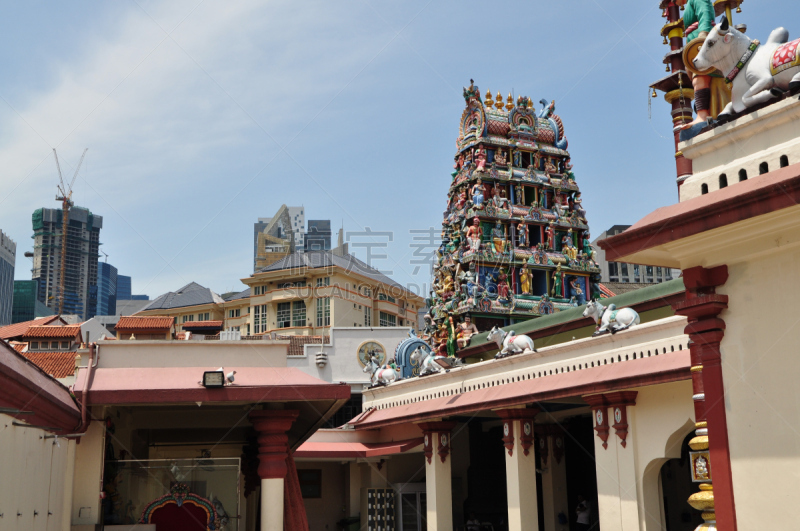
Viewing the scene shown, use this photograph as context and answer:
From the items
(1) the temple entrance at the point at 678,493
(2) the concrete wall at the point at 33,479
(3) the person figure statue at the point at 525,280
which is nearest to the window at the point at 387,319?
(3) the person figure statue at the point at 525,280

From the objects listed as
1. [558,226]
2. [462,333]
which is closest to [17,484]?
[462,333]

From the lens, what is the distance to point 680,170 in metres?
13.2

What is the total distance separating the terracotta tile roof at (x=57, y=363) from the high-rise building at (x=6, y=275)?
7024 cm

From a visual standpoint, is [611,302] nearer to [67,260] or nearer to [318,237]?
[318,237]

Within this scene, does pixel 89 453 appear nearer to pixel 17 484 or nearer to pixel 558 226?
pixel 17 484

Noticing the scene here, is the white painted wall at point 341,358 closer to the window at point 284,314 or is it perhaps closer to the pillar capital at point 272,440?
the window at point 284,314

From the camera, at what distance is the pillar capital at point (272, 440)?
15969 millimetres

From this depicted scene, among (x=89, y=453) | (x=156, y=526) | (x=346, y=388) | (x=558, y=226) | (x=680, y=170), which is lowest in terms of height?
(x=156, y=526)

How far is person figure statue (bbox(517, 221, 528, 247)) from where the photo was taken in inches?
1345

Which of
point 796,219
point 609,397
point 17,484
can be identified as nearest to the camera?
point 796,219

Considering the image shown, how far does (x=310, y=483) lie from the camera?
1273 inches

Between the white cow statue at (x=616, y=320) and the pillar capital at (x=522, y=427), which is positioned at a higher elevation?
the white cow statue at (x=616, y=320)

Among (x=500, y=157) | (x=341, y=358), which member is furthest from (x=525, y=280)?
(x=341, y=358)

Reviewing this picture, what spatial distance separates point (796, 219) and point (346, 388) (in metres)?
9.08
